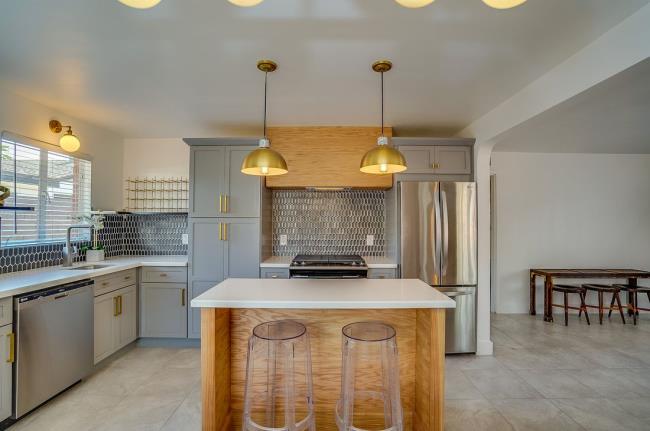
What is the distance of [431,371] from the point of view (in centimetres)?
180

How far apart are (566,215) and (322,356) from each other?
4.81 m

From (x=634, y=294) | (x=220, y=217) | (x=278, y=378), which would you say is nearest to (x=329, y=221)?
(x=220, y=217)

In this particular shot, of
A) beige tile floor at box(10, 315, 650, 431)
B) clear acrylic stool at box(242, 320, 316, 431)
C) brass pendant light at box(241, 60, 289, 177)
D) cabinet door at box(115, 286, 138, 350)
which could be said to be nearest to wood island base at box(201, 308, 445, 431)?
clear acrylic stool at box(242, 320, 316, 431)

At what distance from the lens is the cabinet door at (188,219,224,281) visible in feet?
11.2

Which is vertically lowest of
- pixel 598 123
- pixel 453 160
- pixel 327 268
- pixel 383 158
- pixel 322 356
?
pixel 322 356

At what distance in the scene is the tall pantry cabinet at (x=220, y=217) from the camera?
342 cm

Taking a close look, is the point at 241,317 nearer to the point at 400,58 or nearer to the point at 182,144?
the point at 400,58

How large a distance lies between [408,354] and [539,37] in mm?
2182

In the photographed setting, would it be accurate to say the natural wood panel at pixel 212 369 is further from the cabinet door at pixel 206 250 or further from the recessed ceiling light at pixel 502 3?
the recessed ceiling light at pixel 502 3

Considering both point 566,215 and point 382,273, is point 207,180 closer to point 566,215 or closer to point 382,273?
point 382,273

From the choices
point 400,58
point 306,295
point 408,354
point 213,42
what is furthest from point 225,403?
point 400,58

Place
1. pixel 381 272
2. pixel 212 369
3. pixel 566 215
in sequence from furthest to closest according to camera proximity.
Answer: pixel 566 215
pixel 381 272
pixel 212 369

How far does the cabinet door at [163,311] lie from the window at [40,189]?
1055 millimetres

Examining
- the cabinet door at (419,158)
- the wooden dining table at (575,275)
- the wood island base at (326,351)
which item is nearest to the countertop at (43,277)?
the wood island base at (326,351)
